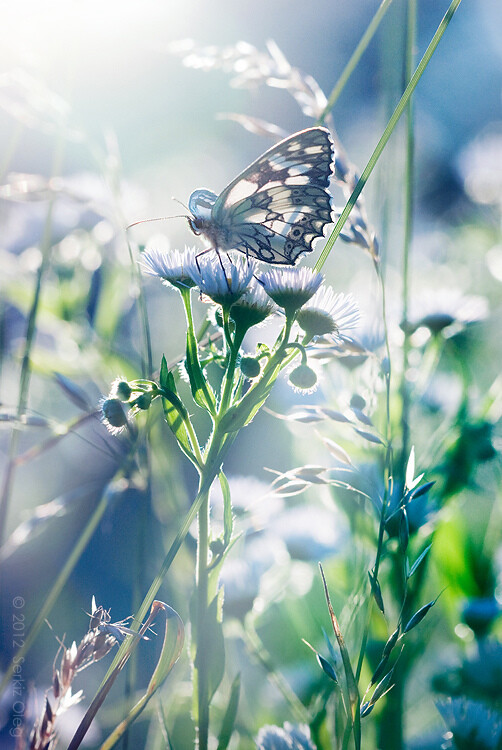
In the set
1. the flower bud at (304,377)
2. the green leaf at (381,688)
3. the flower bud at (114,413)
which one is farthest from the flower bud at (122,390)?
the green leaf at (381,688)

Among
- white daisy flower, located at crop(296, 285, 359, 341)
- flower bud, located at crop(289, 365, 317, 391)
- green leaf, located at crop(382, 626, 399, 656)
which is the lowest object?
green leaf, located at crop(382, 626, 399, 656)

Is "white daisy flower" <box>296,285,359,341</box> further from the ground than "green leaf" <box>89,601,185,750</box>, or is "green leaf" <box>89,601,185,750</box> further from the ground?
"white daisy flower" <box>296,285,359,341</box>

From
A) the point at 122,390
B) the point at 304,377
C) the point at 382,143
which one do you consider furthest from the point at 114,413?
the point at 382,143

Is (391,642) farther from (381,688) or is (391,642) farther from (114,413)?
(114,413)

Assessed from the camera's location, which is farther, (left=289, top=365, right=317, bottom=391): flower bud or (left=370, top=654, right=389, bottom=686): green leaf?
(left=289, top=365, right=317, bottom=391): flower bud

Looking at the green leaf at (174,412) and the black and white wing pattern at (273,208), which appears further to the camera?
the black and white wing pattern at (273,208)

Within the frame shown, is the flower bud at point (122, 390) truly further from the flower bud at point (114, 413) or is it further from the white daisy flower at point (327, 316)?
the white daisy flower at point (327, 316)

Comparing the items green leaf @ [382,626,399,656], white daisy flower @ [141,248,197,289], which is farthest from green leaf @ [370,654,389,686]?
white daisy flower @ [141,248,197,289]

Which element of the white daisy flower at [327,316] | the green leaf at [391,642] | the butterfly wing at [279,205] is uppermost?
the butterfly wing at [279,205]

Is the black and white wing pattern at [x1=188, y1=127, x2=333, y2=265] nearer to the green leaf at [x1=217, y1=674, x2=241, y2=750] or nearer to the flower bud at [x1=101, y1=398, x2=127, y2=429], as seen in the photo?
the flower bud at [x1=101, y1=398, x2=127, y2=429]

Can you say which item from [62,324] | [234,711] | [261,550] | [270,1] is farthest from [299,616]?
[270,1]
